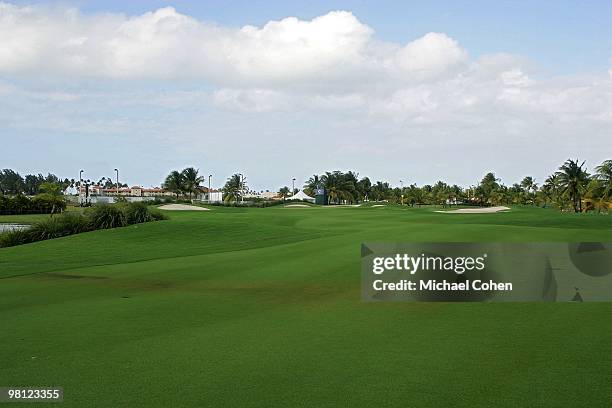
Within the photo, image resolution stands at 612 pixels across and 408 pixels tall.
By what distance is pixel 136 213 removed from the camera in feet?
124

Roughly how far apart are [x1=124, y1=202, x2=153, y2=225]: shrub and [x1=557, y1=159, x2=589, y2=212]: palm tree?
5617cm

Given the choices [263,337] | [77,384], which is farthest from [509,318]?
[77,384]

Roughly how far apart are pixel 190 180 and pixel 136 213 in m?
96.7

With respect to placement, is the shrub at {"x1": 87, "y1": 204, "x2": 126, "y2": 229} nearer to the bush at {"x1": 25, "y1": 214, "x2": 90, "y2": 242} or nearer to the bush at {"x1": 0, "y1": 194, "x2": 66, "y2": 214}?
the bush at {"x1": 25, "y1": 214, "x2": 90, "y2": 242}

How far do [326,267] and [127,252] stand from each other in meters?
11.0

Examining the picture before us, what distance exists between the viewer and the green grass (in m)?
7.06

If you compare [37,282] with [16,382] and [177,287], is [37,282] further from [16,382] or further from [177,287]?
[16,382]

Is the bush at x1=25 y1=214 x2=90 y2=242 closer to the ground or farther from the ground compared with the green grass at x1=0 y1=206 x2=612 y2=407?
farther from the ground

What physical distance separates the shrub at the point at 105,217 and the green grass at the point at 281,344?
16.2 metres

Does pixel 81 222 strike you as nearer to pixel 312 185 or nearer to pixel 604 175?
pixel 604 175

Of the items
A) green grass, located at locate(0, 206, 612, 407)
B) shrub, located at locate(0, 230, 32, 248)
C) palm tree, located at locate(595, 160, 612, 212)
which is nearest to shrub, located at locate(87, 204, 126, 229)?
shrub, located at locate(0, 230, 32, 248)

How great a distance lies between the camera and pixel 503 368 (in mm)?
8094

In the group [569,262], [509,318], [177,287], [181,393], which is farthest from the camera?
[177,287]

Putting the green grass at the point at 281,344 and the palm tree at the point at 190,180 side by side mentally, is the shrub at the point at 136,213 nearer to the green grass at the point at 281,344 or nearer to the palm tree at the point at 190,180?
the green grass at the point at 281,344
